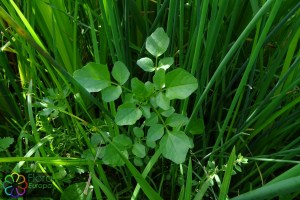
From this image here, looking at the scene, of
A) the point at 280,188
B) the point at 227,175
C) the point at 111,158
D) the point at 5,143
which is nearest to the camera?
the point at 280,188

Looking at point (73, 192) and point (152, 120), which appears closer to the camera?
point (152, 120)

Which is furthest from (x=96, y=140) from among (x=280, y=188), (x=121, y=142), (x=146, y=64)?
(x=280, y=188)

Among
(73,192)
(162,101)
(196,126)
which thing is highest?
(162,101)

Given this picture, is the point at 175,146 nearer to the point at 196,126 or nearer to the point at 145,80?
the point at 196,126

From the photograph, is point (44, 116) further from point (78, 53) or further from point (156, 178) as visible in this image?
point (156, 178)

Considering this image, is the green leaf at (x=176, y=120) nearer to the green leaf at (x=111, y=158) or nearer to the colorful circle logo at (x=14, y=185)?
the green leaf at (x=111, y=158)
